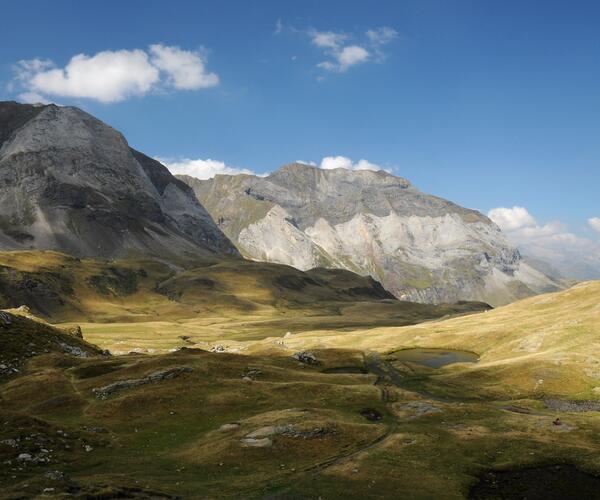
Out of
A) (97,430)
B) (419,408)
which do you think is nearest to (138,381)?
(97,430)

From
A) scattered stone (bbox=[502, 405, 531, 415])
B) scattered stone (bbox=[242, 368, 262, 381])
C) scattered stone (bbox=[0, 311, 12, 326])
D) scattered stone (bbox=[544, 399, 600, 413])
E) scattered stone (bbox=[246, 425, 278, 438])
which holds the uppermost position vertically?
scattered stone (bbox=[0, 311, 12, 326])

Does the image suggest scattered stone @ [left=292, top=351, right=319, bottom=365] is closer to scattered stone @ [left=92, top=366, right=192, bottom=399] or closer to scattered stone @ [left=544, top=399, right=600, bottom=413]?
scattered stone @ [left=92, top=366, right=192, bottom=399]

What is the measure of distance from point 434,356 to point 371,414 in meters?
79.2

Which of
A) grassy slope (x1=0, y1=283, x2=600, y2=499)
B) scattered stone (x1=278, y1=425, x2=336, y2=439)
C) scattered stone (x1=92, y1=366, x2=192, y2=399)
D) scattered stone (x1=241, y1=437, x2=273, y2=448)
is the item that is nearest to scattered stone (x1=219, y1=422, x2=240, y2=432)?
grassy slope (x1=0, y1=283, x2=600, y2=499)

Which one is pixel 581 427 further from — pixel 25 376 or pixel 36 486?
pixel 25 376

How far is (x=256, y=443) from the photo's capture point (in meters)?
56.2

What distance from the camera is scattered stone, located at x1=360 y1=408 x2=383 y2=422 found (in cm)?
7179

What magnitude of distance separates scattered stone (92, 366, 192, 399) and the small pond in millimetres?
70383

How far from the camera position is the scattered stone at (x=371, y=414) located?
71.8 metres

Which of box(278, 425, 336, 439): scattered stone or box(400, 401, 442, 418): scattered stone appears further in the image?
box(400, 401, 442, 418): scattered stone

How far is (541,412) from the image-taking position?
81.2 metres

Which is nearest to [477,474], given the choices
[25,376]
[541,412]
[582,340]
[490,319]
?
[541,412]

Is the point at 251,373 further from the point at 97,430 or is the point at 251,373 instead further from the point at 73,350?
the point at 73,350

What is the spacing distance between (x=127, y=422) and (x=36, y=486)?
28440mm
